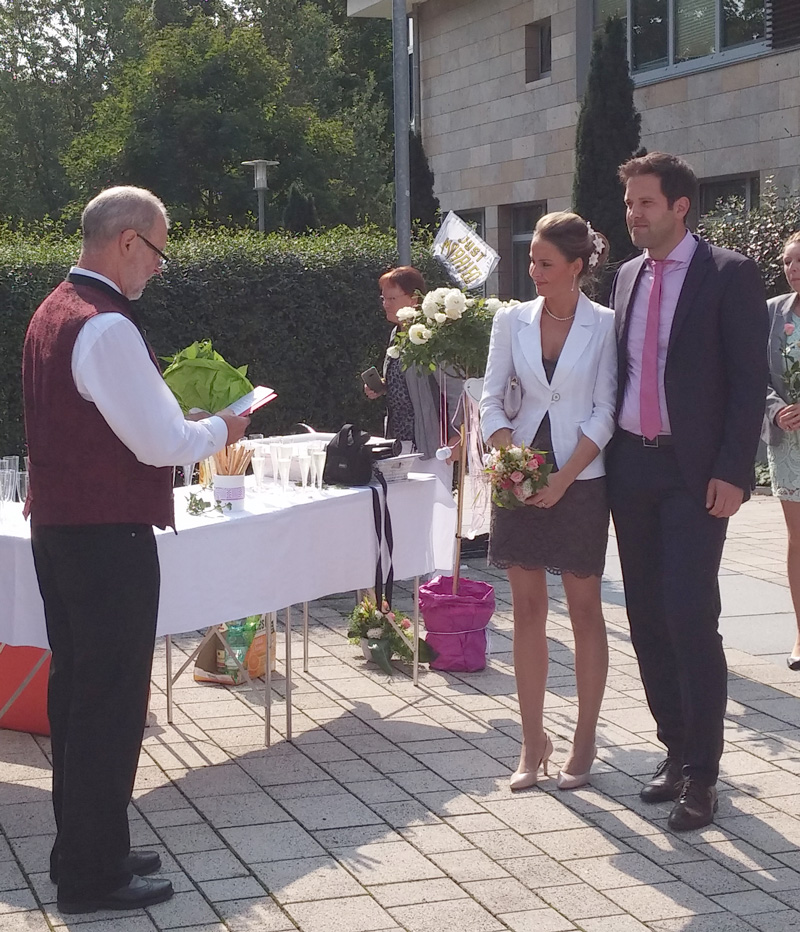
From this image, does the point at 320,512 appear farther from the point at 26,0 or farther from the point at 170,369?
the point at 26,0

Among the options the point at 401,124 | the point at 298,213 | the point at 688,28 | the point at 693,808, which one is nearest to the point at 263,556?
the point at 693,808

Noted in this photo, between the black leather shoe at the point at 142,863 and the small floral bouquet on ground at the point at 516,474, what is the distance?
61.6 inches

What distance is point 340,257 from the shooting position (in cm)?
944

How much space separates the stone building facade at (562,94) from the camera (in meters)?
15.8

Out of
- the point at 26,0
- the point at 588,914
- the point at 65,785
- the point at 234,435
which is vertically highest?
the point at 26,0

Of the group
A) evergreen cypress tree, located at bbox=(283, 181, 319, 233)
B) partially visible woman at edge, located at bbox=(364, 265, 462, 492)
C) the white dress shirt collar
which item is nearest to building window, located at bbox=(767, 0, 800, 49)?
partially visible woman at edge, located at bbox=(364, 265, 462, 492)

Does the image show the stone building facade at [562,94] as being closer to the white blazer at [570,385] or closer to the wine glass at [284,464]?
the wine glass at [284,464]

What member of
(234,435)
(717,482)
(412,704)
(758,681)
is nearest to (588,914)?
(717,482)

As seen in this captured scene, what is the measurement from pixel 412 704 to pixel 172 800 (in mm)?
1405

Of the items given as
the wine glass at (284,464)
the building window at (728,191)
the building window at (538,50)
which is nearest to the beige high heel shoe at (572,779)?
the wine glass at (284,464)

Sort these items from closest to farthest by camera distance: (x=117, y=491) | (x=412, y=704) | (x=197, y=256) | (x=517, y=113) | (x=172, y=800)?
(x=117, y=491)
(x=172, y=800)
(x=412, y=704)
(x=197, y=256)
(x=517, y=113)

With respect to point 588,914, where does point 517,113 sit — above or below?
above

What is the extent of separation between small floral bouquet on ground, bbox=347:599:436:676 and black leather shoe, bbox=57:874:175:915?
95.4 inches

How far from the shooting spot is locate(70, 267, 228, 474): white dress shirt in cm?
348
